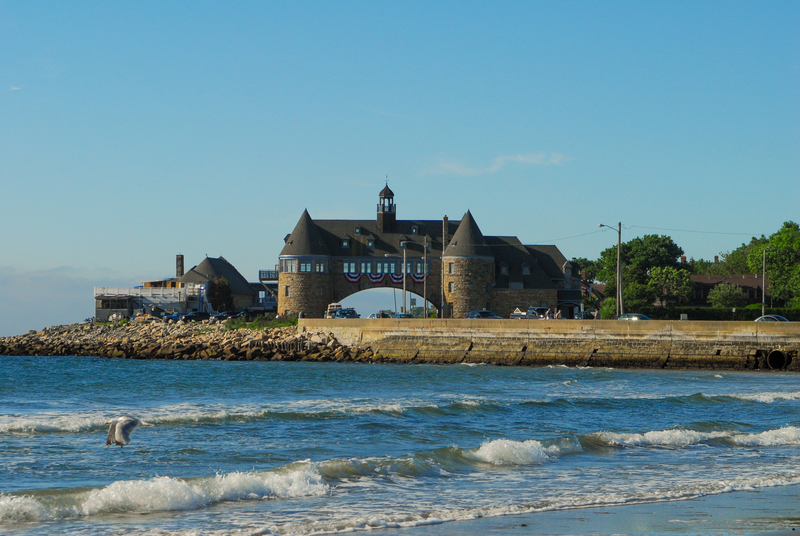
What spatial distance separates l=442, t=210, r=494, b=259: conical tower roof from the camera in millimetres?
74188

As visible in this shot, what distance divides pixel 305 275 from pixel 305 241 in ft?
10.8

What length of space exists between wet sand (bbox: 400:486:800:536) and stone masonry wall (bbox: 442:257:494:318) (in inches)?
2463

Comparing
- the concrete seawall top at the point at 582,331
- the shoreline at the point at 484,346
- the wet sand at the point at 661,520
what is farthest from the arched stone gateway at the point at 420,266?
the wet sand at the point at 661,520

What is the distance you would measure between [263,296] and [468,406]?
288 ft

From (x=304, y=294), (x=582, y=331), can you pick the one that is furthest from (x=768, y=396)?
(x=304, y=294)

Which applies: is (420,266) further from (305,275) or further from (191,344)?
(191,344)

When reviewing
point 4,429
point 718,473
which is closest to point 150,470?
point 4,429

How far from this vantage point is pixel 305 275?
75.8 m

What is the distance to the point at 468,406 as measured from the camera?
2238 centimetres

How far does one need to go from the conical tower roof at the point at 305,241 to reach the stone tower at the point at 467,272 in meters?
11.9

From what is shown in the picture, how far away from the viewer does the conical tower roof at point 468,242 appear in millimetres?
74188

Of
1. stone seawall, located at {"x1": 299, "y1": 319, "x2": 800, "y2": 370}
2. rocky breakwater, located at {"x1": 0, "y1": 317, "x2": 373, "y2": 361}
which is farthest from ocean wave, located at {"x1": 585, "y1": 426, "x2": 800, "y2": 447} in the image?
rocky breakwater, located at {"x1": 0, "y1": 317, "x2": 373, "y2": 361}

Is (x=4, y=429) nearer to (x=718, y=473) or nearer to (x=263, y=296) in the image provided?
(x=718, y=473)

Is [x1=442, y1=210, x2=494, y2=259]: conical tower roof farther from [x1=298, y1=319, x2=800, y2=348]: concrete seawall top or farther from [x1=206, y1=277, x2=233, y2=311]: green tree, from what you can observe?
[x1=206, y1=277, x2=233, y2=311]: green tree
